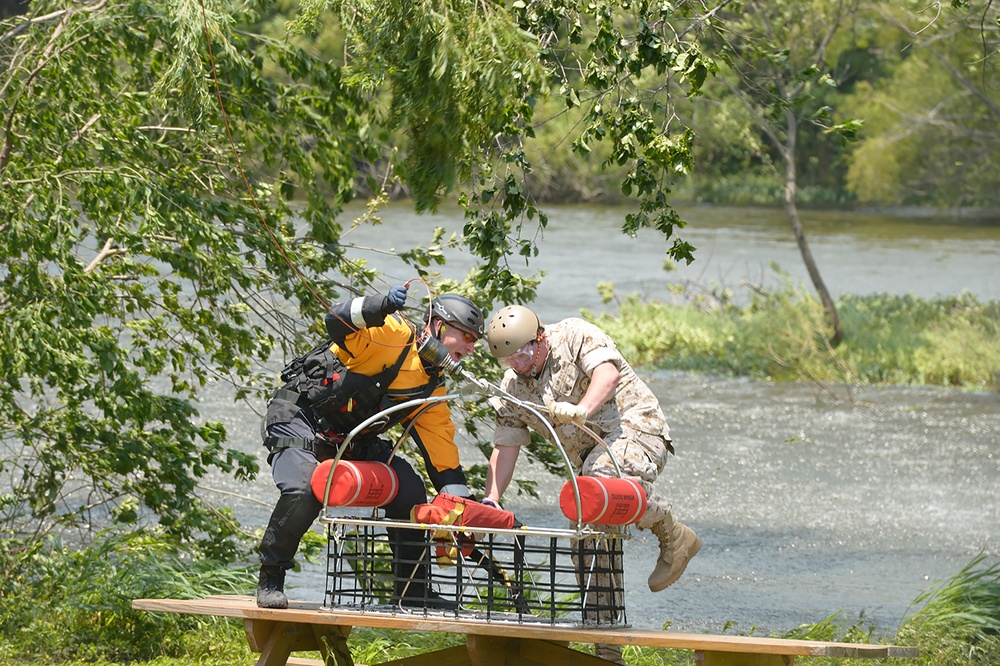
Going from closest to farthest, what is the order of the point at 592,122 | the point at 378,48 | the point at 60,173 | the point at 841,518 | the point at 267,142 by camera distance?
the point at 378,48 → the point at 592,122 → the point at 60,173 → the point at 267,142 → the point at 841,518

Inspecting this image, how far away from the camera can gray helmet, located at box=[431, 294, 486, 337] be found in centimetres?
514

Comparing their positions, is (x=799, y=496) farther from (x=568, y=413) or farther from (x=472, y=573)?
(x=568, y=413)

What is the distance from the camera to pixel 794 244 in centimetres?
3856

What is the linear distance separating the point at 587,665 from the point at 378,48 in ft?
8.13

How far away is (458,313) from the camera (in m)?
5.15

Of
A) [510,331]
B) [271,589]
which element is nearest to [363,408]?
[510,331]

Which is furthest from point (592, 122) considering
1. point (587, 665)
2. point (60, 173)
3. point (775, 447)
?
point (775, 447)

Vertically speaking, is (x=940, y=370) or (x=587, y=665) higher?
(x=587, y=665)

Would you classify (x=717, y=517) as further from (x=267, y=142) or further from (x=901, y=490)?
(x=267, y=142)

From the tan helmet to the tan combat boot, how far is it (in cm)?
107

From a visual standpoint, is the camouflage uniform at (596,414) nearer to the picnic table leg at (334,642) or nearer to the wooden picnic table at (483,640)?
the wooden picnic table at (483,640)

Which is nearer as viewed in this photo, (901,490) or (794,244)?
(901,490)

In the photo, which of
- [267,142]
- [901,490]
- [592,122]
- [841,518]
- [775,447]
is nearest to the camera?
[592,122]

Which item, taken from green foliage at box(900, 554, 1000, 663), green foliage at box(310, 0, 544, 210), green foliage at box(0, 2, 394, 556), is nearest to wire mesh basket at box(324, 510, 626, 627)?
green foliage at box(310, 0, 544, 210)
